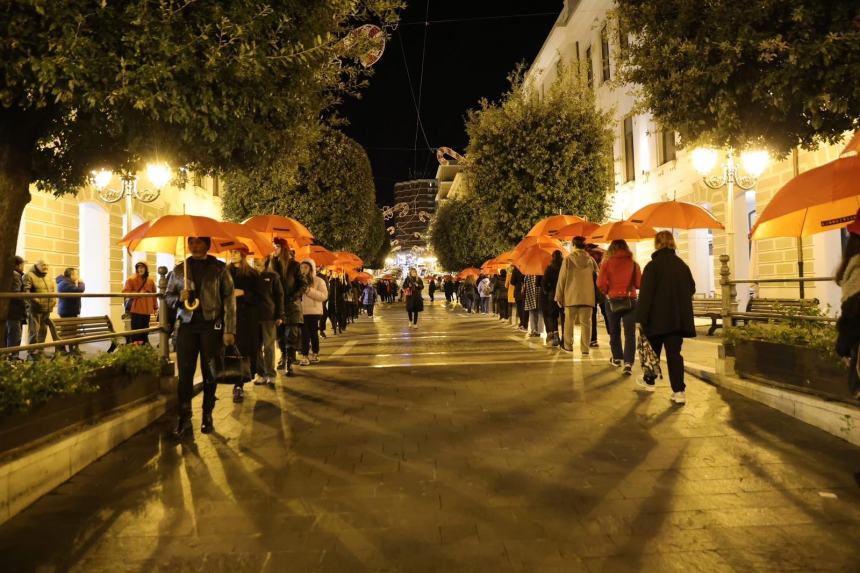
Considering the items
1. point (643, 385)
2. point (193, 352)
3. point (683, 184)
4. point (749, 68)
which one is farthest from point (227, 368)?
point (683, 184)

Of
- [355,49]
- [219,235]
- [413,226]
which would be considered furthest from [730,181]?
[413,226]

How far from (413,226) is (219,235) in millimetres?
191026

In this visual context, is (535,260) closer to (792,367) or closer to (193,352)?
(792,367)

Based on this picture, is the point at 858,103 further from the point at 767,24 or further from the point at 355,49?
the point at 355,49

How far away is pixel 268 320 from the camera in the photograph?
28.6 feet

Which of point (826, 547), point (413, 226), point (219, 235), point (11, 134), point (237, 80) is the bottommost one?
point (826, 547)

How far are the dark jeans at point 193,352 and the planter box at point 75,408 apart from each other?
0.52 meters

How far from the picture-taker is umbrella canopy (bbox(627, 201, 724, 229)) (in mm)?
9883

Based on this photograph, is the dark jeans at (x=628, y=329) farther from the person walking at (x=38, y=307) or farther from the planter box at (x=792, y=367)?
the person walking at (x=38, y=307)

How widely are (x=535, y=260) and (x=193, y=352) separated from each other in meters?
9.11

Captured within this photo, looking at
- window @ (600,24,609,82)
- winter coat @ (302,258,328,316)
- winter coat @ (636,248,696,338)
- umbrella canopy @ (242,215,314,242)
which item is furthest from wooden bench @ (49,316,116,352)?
window @ (600,24,609,82)

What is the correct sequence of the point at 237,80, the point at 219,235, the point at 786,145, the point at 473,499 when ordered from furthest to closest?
the point at 219,235 → the point at 786,145 → the point at 237,80 → the point at 473,499

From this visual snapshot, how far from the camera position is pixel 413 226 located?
19888 cm

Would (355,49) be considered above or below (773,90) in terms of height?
above
